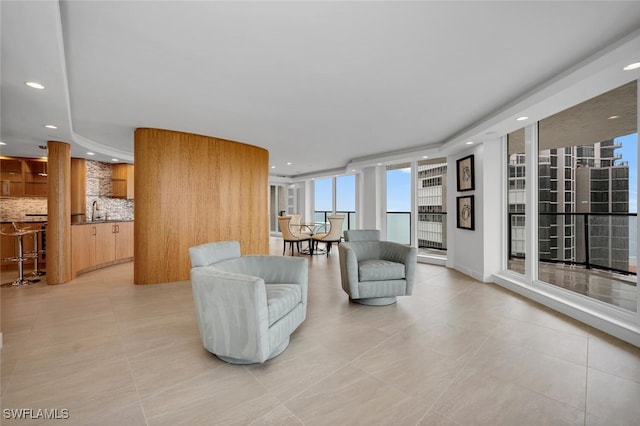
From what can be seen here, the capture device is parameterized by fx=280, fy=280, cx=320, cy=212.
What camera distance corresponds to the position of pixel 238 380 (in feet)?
6.98

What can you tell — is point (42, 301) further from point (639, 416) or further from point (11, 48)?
point (639, 416)

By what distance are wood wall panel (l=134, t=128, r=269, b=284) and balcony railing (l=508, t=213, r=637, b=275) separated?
525 cm

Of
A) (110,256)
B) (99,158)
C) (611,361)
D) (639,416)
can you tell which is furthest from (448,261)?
(99,158)

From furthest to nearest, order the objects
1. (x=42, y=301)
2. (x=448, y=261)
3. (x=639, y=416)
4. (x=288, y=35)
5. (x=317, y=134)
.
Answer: (x=448, y=261), (x=317, y=134), (x=42, y=301), (x=288, y=35), (x=639, y=416)

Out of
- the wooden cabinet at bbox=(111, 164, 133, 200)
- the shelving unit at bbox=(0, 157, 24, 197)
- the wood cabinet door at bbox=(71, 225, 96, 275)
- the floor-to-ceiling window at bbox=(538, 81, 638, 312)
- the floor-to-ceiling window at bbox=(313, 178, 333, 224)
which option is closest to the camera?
the floor-to-ceiling window at bbox=(538, 81, 638, 312)

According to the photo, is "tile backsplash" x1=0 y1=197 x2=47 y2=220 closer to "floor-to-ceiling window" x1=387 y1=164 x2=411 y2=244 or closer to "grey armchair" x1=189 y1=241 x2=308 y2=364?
"grey armchair" x1=189 y1=241 x2=308 y2=364

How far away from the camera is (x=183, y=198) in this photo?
201 inches

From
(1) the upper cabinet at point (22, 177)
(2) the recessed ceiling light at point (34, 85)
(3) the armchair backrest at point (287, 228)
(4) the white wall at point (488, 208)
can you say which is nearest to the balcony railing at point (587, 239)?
(4) the white wall at point (488, 208)

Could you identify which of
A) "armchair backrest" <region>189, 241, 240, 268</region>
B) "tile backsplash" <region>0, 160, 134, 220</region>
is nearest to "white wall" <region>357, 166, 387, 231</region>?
"armchair backrest" <region>189, 241, 240, 268</region>

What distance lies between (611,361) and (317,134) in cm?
475

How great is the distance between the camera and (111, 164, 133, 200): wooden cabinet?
24.5 ft

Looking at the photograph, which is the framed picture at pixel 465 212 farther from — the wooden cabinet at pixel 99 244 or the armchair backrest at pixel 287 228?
the wooden cabinet at pixel 99 244

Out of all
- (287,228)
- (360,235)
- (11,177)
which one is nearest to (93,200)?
(11,177)

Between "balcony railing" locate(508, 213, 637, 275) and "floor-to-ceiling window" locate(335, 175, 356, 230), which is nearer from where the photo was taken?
"balcony railing" locate(508, 213, 637, 275)
